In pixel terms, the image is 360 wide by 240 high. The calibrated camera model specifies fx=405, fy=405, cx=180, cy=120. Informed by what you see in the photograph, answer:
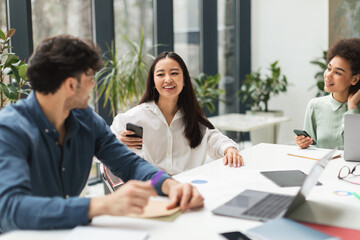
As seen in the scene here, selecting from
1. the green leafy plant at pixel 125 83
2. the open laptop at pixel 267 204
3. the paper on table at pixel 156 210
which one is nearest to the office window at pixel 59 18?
the green leafy plant at pixel 125 83

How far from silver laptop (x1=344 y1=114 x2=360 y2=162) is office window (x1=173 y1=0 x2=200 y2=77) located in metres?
3.63

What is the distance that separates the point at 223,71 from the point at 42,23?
3.28 meters

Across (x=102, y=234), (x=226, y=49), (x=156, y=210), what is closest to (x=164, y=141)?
(x=156, y=210)

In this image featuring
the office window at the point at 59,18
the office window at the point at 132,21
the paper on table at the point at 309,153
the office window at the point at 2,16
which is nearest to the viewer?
the paper on table at the point at 309,153

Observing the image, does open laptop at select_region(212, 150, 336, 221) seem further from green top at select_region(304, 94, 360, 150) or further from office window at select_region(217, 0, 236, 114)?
office window at select_region(217, 0, 236, 114)

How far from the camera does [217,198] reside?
149cm

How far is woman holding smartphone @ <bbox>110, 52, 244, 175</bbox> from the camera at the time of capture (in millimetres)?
2463

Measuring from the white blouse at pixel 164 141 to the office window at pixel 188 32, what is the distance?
3.11 m

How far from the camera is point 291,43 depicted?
6289 millimetres

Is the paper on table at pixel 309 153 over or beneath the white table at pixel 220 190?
beneath

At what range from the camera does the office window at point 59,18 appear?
374 centimetres

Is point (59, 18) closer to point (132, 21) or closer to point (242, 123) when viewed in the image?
point (132, 21)

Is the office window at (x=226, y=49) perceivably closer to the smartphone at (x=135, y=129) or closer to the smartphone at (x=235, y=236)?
the smartphone at (x=135, y=129)

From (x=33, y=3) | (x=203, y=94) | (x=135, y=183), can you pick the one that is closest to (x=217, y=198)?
(x=135, y=183)
